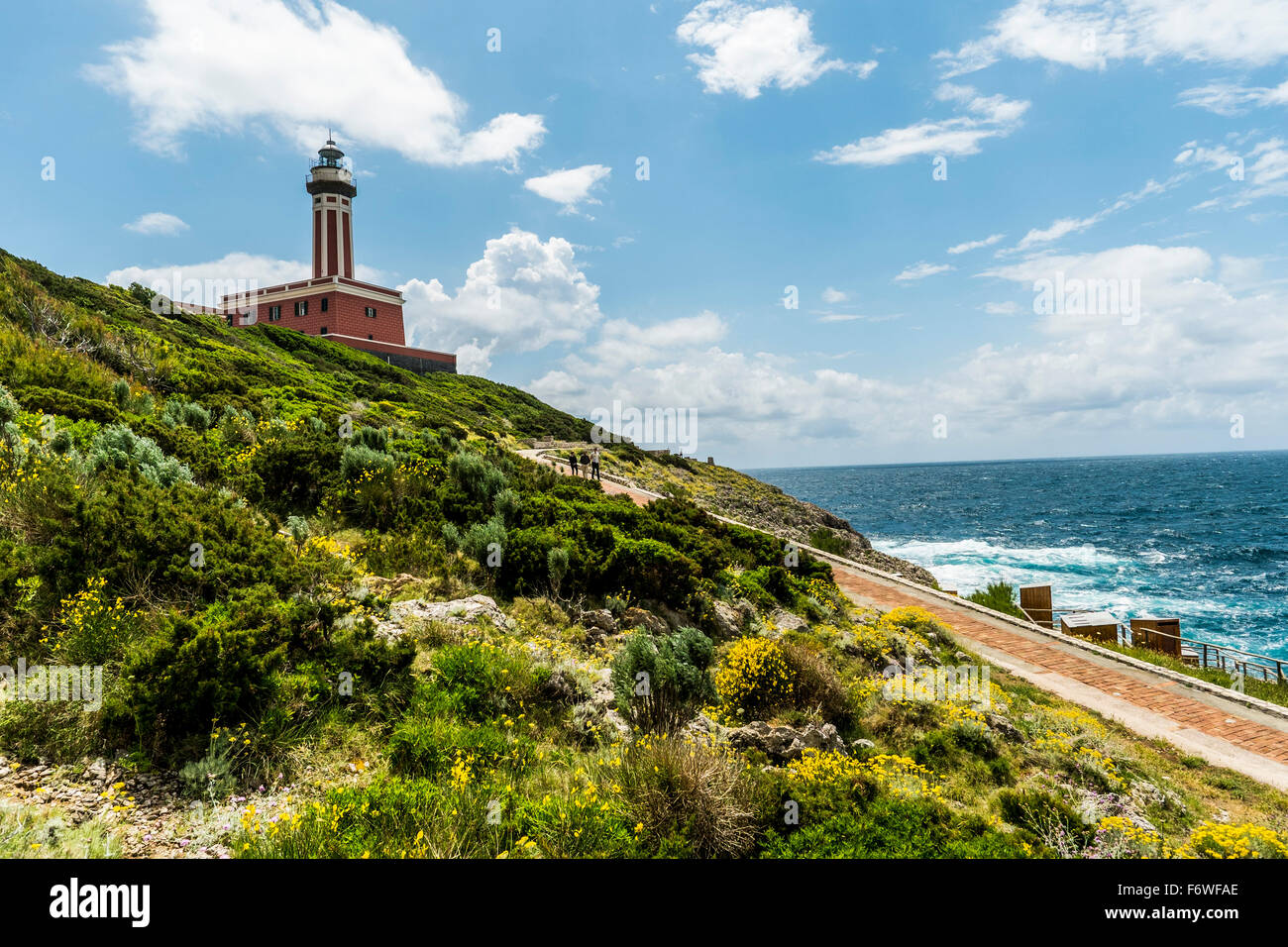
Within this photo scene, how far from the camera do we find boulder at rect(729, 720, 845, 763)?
5.63 meters

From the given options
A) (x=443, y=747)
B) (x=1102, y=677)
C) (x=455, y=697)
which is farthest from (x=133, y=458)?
(x=1102, y=677)

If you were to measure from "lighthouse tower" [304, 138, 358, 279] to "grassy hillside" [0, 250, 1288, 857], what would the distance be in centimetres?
4432

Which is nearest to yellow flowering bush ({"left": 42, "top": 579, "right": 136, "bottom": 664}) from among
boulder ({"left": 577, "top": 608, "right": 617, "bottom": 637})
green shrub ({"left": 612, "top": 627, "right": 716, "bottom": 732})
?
green shrub ({"left": 612, "top": 627, "right": 716, "bottom": 732})

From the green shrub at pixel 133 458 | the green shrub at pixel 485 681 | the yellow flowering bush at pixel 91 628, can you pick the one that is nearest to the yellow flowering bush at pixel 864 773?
the green shrub at pixel 485 681

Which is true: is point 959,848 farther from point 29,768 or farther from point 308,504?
point 308,504

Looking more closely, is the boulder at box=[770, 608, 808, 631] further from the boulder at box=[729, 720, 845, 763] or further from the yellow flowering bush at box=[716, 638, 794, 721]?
the boulder at box=[729, 720, 845, 763]

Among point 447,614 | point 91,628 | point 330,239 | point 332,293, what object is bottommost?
point 447,614

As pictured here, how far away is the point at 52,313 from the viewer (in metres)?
15.0

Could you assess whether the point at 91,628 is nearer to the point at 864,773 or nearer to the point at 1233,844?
the point at 864,773

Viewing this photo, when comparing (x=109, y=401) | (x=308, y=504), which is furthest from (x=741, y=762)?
(x=109, y=401)

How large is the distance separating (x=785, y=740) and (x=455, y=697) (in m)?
3.00

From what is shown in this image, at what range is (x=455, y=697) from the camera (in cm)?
538

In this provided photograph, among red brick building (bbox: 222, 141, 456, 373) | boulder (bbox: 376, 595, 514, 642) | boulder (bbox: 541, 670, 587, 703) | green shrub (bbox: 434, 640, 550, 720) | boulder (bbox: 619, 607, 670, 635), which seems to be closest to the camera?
green shrub (bbox: 434, 640, 550, 720)
